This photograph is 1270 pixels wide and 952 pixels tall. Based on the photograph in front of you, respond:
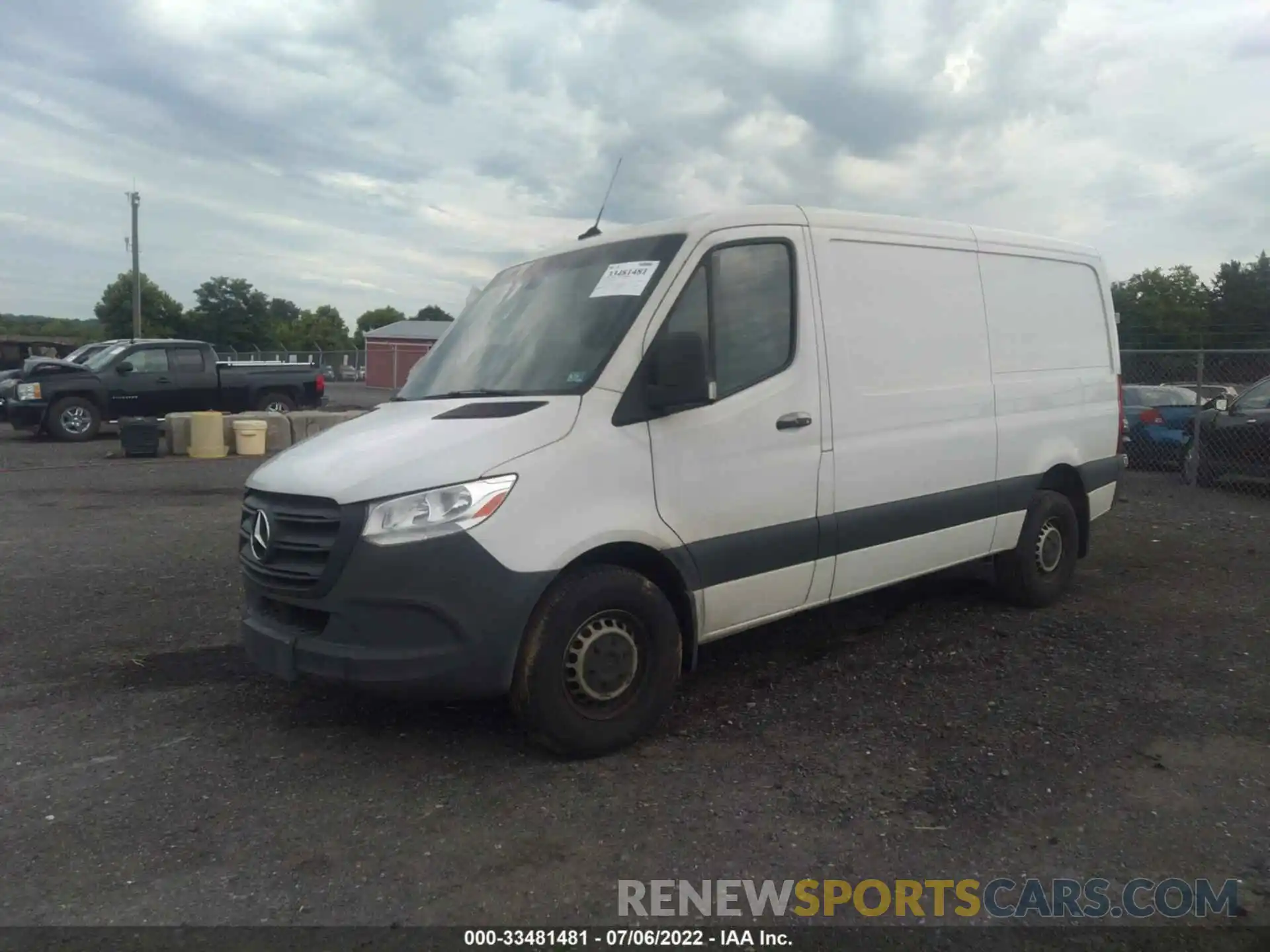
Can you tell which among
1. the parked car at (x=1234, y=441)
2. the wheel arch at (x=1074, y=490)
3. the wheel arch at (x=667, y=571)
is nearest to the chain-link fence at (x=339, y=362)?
the parked car at (x=1234, y=441)

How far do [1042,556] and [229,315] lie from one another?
78843 millimetres

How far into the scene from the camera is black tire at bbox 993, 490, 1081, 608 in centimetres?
640

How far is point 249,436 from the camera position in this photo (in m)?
16.4

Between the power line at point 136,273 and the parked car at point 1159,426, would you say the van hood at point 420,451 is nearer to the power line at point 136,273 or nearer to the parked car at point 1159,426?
the parked car at point 1159,426

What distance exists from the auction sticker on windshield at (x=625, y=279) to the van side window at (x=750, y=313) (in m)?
0.30

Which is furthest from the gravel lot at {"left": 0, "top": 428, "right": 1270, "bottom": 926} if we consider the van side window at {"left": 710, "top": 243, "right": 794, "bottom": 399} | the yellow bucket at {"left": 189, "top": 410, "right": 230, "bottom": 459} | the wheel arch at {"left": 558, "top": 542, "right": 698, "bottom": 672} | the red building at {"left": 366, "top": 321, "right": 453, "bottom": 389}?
the red building at {"left": 366, "top": 321, "right": 453, "bottom": 389}

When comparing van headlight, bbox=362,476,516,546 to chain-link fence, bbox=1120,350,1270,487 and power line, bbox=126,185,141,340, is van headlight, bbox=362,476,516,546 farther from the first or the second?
power line, bbox=126,185,141,340

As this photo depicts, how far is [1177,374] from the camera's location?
46.5 feet

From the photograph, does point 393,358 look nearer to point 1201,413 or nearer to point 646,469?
point 1201,413

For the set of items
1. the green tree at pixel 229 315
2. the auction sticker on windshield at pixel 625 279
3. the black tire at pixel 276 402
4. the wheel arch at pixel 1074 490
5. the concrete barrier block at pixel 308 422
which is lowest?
the wheel arch at pixel 1074 490

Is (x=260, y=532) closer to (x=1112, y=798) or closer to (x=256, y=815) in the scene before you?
(x=256, y=815)

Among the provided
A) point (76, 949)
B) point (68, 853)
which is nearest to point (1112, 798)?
point (76, 949)

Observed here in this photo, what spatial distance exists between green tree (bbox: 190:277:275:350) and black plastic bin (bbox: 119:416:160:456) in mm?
63133

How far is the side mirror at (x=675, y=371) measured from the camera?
163 inches
